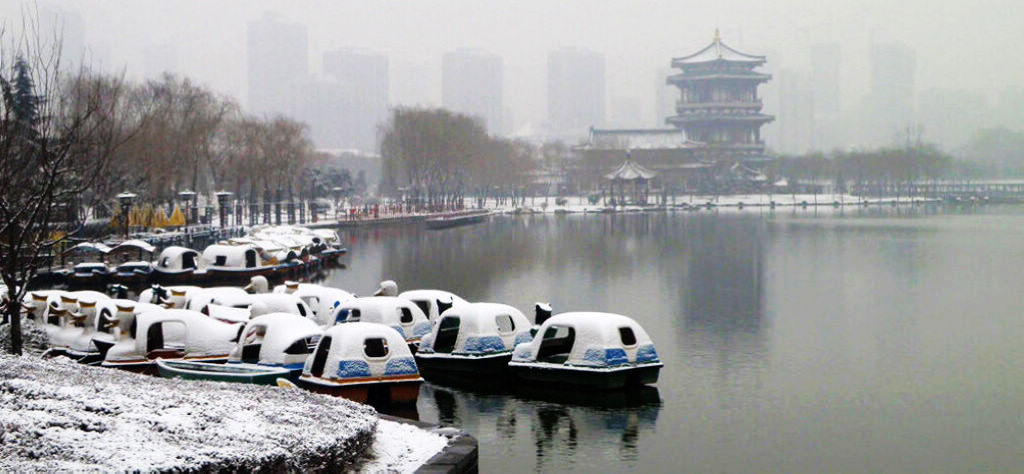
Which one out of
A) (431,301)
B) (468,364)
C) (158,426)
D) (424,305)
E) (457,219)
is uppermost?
(457,219)

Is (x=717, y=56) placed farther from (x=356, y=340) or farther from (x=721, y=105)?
(x=356, y=340)

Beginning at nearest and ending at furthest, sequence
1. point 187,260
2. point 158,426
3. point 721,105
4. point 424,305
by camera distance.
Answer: point 158,426 < point 424,305 < point 187,260 < point 721,105

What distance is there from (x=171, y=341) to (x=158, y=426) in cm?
991

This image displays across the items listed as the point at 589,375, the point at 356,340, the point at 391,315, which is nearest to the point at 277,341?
the point at 356,340

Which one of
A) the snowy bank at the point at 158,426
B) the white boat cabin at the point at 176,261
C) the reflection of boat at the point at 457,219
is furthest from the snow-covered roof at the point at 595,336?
the reflection of boat at the point at 457,219

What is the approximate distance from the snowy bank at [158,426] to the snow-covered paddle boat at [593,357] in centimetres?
694

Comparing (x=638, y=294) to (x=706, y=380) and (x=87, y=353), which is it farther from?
(x=87, y=353)

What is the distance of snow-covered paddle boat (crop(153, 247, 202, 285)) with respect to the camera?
128 ft

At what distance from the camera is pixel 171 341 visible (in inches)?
765

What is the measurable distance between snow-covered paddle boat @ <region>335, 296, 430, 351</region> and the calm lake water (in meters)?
2.24

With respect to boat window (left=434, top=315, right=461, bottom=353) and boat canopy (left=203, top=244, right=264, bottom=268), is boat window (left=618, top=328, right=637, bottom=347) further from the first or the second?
boat canopy (left=203, top=244, right=264, bottom=268)

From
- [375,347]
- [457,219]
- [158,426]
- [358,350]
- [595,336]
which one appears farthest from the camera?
[457,219]

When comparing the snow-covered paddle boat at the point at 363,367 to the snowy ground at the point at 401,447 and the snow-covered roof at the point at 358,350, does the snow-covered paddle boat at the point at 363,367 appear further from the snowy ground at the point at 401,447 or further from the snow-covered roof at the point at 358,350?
the snowy ground at the point at 401,447

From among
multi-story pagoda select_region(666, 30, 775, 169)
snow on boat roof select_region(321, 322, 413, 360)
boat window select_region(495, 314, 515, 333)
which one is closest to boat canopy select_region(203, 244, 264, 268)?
boat window select_region(495, 314, 515, 333)
